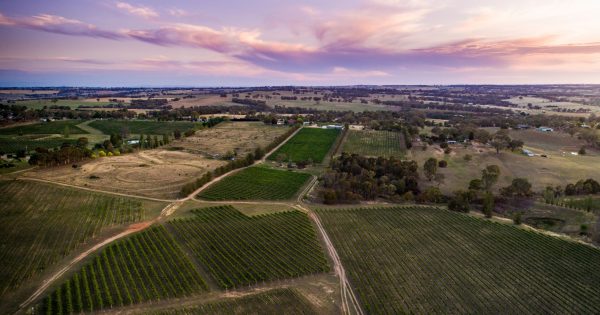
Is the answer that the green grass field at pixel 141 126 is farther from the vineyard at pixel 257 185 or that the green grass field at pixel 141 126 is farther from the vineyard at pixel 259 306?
the vineyard at pixel 259 306

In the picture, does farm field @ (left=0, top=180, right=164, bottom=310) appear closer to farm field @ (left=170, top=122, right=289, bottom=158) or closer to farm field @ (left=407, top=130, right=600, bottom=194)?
farm field @ (left=170, top=122, right=289, bottom=158)

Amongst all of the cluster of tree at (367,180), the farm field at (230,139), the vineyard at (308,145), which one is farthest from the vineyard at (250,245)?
the farm field at (230,139)

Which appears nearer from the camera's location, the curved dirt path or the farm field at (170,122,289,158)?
the curved dirt path

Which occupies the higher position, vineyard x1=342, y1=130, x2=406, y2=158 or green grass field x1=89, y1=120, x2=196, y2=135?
green grass field x1=89, y1=120, x2=196, y2=135

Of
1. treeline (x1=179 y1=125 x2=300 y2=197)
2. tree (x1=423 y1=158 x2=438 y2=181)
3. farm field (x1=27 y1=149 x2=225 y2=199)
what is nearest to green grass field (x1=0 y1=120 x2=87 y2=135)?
farm field (x1=27 y1=149 x2=225 y2=199)

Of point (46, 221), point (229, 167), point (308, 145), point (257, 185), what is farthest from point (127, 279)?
point (308, 145)

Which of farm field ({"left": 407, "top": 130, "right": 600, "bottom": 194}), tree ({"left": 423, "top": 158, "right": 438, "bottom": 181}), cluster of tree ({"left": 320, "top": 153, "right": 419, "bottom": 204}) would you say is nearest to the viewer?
cluster of tree ({"left": 320, "top": 153, "right": 419, "bottom": 204})
